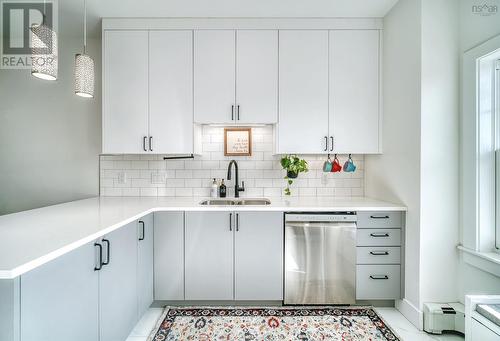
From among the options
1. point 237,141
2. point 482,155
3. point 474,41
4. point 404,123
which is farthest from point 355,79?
point 237,141

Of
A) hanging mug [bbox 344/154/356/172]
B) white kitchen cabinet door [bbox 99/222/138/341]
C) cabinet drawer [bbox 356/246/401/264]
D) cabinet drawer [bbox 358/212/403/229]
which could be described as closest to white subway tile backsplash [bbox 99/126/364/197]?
hanging mug [bbox 344/154/356/172]

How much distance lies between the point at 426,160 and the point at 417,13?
1168 mm

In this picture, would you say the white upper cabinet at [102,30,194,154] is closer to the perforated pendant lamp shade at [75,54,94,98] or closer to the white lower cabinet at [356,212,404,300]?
the perforated pendant lamp shade at [75,54,94,98]

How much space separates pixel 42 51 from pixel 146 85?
1216 millimetres

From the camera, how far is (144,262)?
214 cm

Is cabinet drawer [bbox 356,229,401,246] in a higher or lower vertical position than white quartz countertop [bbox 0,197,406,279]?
lower

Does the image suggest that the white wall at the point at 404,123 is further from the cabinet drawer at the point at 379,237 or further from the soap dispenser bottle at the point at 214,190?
the soap dispenser bottle at the point at 214,190

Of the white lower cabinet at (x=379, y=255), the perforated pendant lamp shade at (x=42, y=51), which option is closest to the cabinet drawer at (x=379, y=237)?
the white lower cabinet at (x=379, y=255)

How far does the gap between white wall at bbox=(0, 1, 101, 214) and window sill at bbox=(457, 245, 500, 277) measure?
346 cm

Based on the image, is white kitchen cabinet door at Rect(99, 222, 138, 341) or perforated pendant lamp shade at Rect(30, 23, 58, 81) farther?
white kitchen cabinet door at Rect(99, 222, 138, 341)

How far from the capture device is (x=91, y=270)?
1429 millimetres

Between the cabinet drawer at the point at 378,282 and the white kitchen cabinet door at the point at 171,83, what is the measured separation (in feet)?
6.36

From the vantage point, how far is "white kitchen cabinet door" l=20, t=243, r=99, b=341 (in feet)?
3.43

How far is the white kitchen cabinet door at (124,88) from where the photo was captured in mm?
2623
